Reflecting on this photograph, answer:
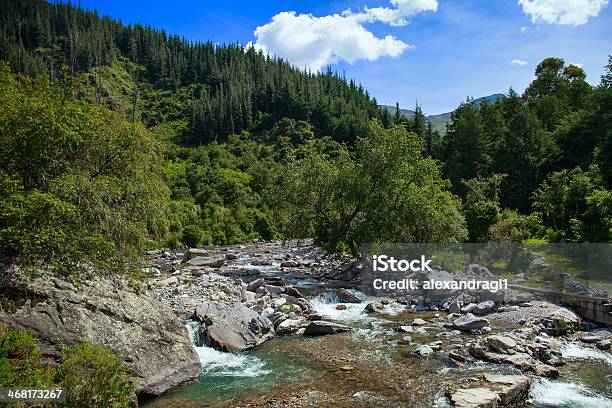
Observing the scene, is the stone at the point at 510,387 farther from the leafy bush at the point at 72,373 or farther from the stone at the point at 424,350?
the leafy bush at the point at 72,373

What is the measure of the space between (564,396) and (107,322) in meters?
12.8

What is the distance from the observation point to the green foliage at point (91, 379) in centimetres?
809

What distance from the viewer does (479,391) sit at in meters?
11.0

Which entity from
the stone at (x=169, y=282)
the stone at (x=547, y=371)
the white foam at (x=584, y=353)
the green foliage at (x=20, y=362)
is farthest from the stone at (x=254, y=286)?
the white foam at (x=584, y=353)

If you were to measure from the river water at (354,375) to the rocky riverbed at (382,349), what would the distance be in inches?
1.4

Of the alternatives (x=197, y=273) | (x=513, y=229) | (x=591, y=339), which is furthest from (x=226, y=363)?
(x=513, y=229)

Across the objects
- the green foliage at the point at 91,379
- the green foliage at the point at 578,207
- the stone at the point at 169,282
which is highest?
the green foliage at the point at 578,207

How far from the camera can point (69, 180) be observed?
11.7m

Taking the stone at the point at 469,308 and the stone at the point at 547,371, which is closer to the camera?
the stone at the point at 547,371

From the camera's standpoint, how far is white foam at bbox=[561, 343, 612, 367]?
14.0 m

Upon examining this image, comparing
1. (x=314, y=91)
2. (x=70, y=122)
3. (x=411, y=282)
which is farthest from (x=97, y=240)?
(x=314, y=91)

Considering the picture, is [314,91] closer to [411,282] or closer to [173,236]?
[173,236]

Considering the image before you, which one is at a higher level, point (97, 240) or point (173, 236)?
point (97, 240)

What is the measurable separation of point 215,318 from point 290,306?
4.96 metres
